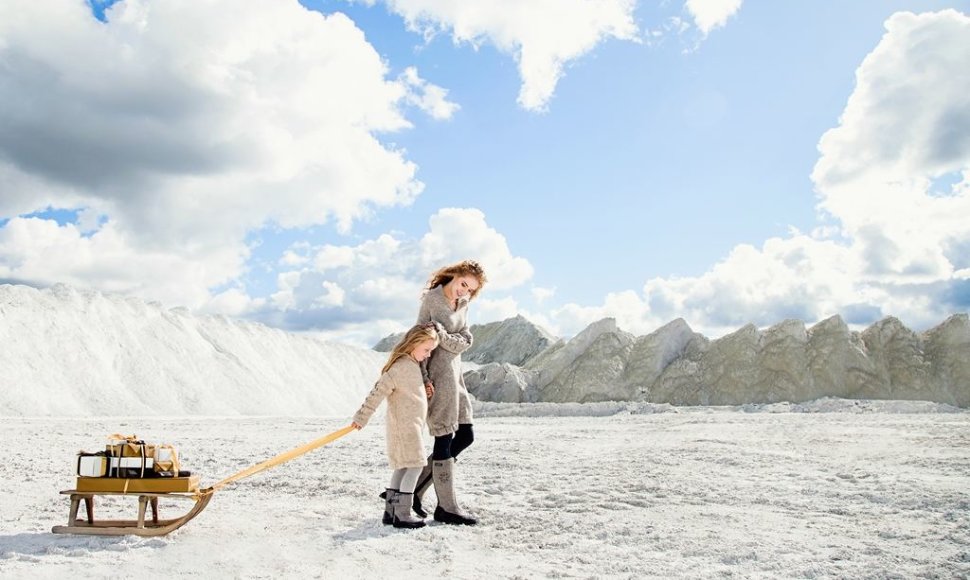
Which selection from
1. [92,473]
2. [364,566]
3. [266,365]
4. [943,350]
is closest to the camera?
[364,566]

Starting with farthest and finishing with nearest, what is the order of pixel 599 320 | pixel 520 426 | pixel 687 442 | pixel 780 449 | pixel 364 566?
pixel 599 320, pixel 520 426, pixel 687 442, pixel 780 449, pixel 364 566

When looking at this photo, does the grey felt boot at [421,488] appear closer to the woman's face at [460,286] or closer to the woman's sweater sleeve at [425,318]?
the woman's sweater sleeve at [425,318]

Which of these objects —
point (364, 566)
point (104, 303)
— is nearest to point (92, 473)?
point (364, 566)

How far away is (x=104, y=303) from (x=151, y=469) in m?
23.8

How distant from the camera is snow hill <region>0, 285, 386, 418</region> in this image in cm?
1978

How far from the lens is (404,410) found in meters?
4.67

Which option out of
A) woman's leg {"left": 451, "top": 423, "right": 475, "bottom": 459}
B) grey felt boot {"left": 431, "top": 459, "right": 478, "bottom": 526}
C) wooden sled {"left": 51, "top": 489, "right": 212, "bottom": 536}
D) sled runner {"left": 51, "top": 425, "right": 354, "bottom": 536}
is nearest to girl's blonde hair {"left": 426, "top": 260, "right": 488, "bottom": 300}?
woman's leg {"left": 451, "top": 423, "right": 475, "bottom": 459}

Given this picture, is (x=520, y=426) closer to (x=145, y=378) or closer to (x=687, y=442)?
(x=687, y=442)

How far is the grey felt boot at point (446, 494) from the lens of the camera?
191 inches

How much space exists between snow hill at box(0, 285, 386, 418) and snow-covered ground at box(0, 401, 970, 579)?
32.4 ft

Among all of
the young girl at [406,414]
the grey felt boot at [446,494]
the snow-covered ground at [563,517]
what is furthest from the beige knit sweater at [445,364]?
the snow-covered ground at [563,517]

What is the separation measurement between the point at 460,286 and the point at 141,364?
68.6 feet

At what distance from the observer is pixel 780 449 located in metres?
10.0

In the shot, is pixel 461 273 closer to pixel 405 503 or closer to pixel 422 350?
pixel 422 350
